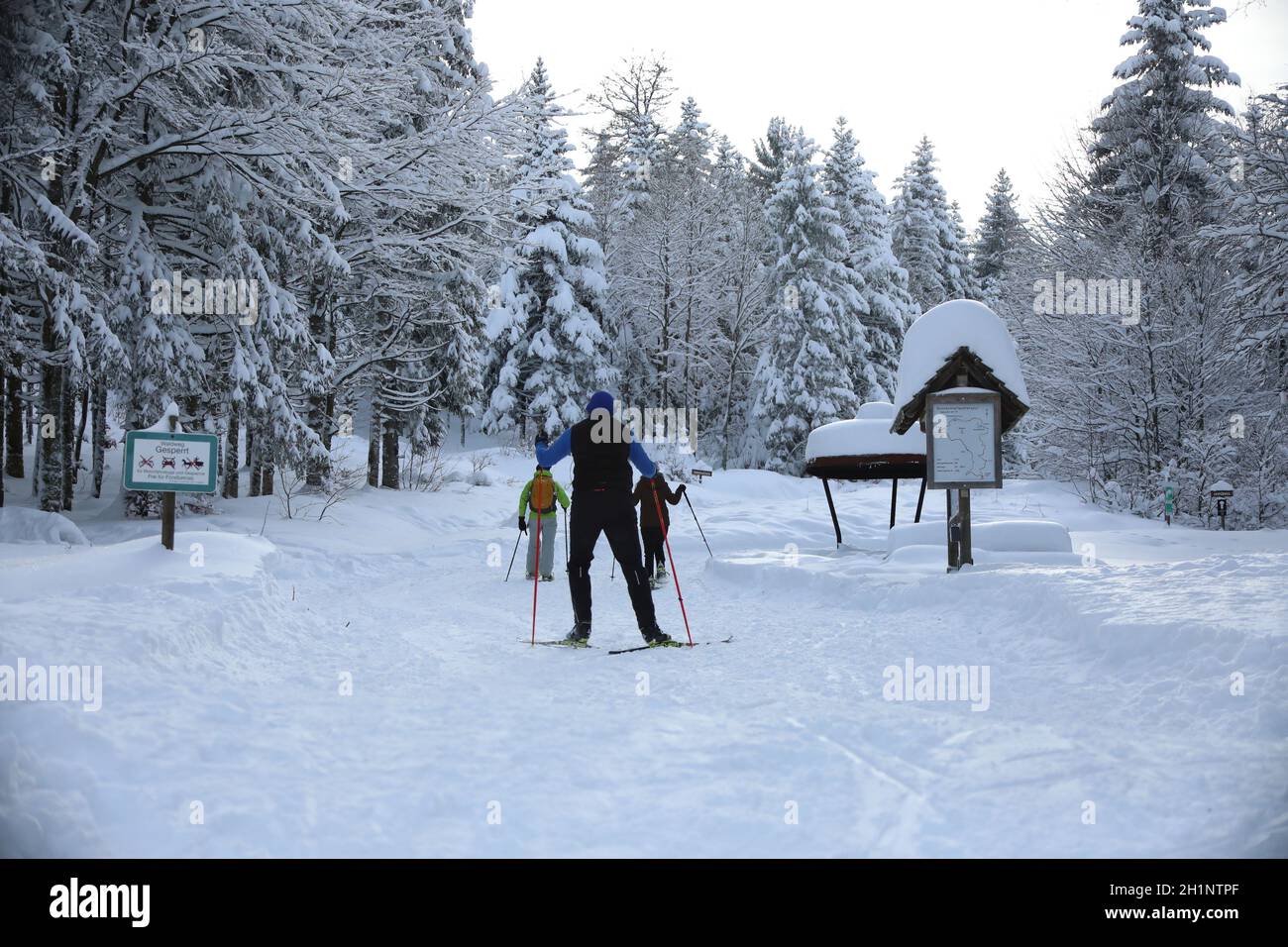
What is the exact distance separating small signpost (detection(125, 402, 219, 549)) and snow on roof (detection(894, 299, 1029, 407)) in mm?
8171

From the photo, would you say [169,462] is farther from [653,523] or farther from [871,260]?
[871,260]

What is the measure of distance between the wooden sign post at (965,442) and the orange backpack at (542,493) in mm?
5097

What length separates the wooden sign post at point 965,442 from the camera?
1002 centimetres

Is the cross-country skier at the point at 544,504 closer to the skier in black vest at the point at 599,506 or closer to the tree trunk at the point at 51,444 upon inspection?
the skier in black vest at the point at 599,506

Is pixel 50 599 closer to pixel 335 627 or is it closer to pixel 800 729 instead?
pixel 335 627

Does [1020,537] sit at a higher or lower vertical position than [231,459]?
lower

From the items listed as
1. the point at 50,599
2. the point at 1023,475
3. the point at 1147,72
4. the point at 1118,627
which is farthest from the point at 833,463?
A: the point at 1023,475

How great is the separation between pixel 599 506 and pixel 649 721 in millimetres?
2880

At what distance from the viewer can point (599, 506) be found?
722 centimetres

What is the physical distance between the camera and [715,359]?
39844 millimetres

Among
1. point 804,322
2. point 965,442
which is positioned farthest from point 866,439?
point 804,322

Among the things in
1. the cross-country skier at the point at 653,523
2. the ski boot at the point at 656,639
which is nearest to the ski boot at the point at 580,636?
the ski boot at the point at 656,639

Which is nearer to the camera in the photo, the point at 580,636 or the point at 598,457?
the point at 580,636
